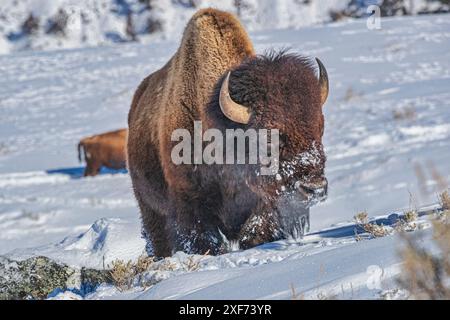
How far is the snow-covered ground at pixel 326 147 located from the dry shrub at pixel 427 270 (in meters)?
0.12

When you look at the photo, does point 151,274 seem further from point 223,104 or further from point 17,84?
point 17,84

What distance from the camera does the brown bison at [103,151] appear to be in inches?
568

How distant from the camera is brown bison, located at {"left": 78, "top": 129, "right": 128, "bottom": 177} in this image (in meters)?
14.4

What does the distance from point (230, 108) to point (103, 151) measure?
9.95 meters

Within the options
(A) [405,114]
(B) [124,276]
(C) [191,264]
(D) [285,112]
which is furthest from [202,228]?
(A) [405,114]

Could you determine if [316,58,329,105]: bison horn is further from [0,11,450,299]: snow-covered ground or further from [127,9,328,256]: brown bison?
[0,11,450,299]: snow-covered ground

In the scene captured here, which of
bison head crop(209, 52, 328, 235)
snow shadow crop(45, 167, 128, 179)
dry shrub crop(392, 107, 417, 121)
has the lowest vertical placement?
snow shadow crop(45, 167, 128, 179)

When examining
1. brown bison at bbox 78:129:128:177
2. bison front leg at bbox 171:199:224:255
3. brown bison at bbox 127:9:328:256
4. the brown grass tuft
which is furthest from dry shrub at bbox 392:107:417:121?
the brown grass tuft

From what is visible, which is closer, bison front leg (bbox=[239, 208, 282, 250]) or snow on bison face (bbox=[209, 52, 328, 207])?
snow on bison face (bbox=[209, 52, 328, 207])

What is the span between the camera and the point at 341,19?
96.9 ft

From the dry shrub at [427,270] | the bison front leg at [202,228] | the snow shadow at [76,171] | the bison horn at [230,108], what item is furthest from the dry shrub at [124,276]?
the snow shadow at [76,171]

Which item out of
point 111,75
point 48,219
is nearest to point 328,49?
point 111,75

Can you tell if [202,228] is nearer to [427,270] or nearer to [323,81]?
[323,81]

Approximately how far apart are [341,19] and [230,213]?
83.0 ft
